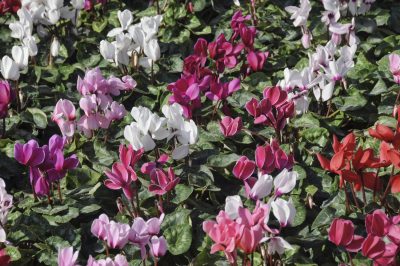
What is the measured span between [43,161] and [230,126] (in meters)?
0.71

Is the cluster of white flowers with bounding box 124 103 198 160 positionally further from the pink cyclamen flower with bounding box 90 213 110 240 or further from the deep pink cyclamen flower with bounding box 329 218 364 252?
the deep pink cyclamen flower with bounding box 329 218 364 252

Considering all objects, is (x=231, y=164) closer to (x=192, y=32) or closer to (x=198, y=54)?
(x=198, y=54)

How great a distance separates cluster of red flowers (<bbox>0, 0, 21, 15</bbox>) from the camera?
161 inches

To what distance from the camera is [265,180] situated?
7.58 feet

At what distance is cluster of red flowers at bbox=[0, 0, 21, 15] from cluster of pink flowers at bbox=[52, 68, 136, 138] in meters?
1.29

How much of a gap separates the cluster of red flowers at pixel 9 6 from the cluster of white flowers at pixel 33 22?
0.14m

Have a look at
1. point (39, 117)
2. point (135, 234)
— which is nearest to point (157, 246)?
point (135, 234)

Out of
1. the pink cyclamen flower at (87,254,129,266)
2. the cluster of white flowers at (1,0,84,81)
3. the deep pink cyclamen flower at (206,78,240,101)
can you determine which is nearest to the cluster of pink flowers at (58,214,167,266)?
the pink cyclamen flower at (87,254,129,266)

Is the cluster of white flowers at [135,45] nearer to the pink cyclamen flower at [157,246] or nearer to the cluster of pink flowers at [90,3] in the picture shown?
the cluster of pink flowers at [90,3]

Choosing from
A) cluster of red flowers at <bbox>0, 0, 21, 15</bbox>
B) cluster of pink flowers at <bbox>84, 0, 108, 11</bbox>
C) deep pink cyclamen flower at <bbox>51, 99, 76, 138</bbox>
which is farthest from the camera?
cluster of pink flowers at <bbox>84, 0, 108, 11</bbox>

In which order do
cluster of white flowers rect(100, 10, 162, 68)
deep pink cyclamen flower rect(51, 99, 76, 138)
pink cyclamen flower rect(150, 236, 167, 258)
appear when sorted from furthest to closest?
cluster of white flowers rect(100, 10, 162, 68), deep pink cyclamen flower rect(51, 99, 76, 138), pink cyclamen flower rect(150, 236, 167, 258)

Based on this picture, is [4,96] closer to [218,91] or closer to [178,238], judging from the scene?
[218,91]

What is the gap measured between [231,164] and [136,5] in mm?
2084

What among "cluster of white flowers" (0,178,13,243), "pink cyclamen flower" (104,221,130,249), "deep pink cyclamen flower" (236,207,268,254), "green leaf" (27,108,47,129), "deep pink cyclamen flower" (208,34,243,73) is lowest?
"green leaf" (27,108,47,129)
